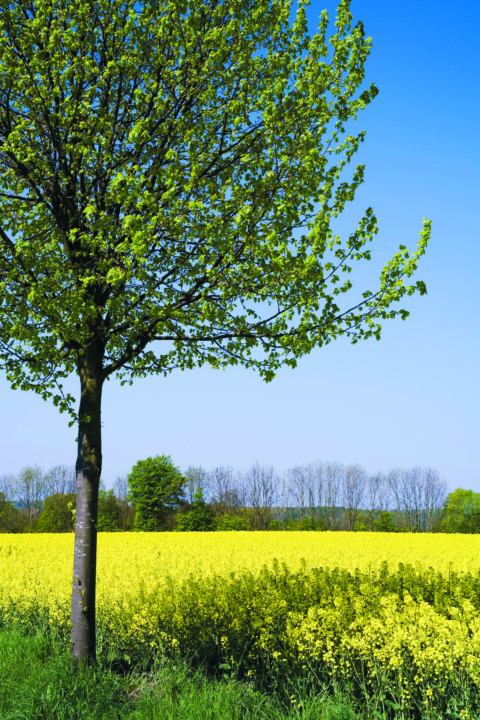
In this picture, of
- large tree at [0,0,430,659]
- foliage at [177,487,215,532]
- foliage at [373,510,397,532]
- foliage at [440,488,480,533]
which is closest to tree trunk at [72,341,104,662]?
large tree at [0,0,430,659]

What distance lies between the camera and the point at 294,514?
245 ft

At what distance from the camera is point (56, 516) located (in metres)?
54.4

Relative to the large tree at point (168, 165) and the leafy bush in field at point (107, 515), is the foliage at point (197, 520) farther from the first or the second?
the large tree at point (168, 165)

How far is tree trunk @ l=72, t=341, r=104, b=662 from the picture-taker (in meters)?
7.15

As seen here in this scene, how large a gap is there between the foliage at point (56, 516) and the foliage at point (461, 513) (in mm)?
40847

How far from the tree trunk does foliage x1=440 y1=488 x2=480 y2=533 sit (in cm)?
5569

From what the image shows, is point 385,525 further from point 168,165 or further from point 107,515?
point 168,165

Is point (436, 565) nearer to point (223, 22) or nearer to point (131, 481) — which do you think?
point (223, 22)

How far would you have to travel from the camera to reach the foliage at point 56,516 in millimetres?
52159

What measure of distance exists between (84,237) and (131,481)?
46680 mm

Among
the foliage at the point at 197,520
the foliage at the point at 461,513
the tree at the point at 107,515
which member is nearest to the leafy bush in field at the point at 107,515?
the tree at the point at 107,515

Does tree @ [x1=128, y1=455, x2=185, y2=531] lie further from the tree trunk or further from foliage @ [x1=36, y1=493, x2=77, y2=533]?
the tree trunk

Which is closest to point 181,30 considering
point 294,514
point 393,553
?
point 393,553

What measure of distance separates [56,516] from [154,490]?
491 inches
